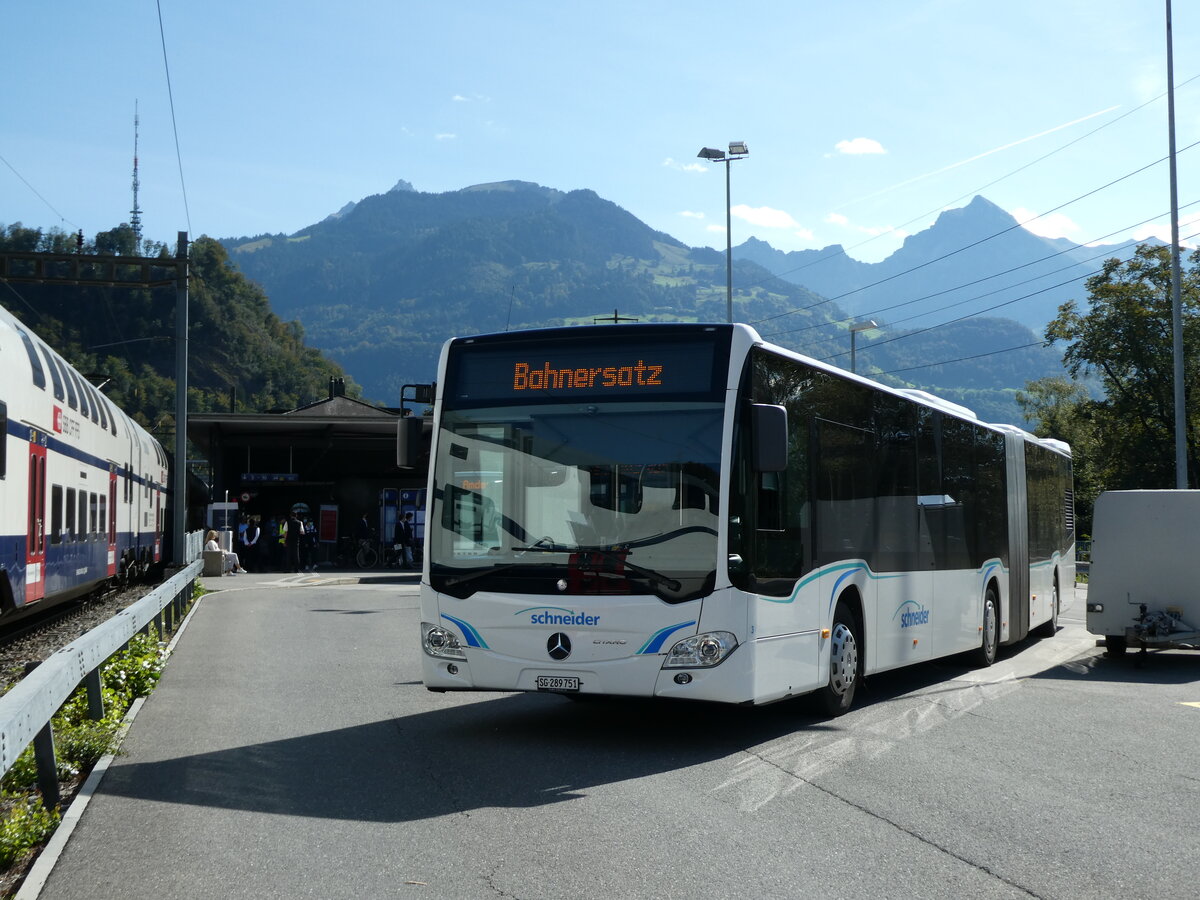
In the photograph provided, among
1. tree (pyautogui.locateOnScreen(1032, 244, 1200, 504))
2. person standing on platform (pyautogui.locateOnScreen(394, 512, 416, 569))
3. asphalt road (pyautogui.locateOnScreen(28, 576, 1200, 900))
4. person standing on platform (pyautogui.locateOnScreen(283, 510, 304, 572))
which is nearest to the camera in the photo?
asphalt road (pyautogui.locateOnScreen(28, 576, 1200, 900))

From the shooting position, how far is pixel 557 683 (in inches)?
345

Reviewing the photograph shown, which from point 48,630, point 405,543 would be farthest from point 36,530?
point 405,543

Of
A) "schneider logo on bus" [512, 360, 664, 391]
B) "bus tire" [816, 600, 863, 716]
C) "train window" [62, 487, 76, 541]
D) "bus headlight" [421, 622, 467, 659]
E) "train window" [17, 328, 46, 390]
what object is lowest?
"bus tire" [816, 600, 863, 716]

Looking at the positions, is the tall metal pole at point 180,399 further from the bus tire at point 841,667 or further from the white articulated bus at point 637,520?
the bus tire at point 841,667

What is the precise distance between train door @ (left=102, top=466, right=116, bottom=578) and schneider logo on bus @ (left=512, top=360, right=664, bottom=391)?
1602 cm

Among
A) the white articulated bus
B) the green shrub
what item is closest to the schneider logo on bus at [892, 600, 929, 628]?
the white articulated bus

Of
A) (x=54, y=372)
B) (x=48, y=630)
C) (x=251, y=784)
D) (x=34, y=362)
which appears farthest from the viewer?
(x=48, y=630)

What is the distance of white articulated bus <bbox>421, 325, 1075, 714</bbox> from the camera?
8633 mm

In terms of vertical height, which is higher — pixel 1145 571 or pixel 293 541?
pixel 1145 571

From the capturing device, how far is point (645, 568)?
8664mm

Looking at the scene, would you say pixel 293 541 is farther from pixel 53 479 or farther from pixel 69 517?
pixel 53 479

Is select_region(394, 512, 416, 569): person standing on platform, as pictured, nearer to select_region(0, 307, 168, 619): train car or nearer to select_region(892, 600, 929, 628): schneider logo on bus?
select_region(0, 307, 168, 619): train car

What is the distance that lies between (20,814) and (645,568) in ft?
13.1

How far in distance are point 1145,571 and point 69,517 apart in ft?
45.9
